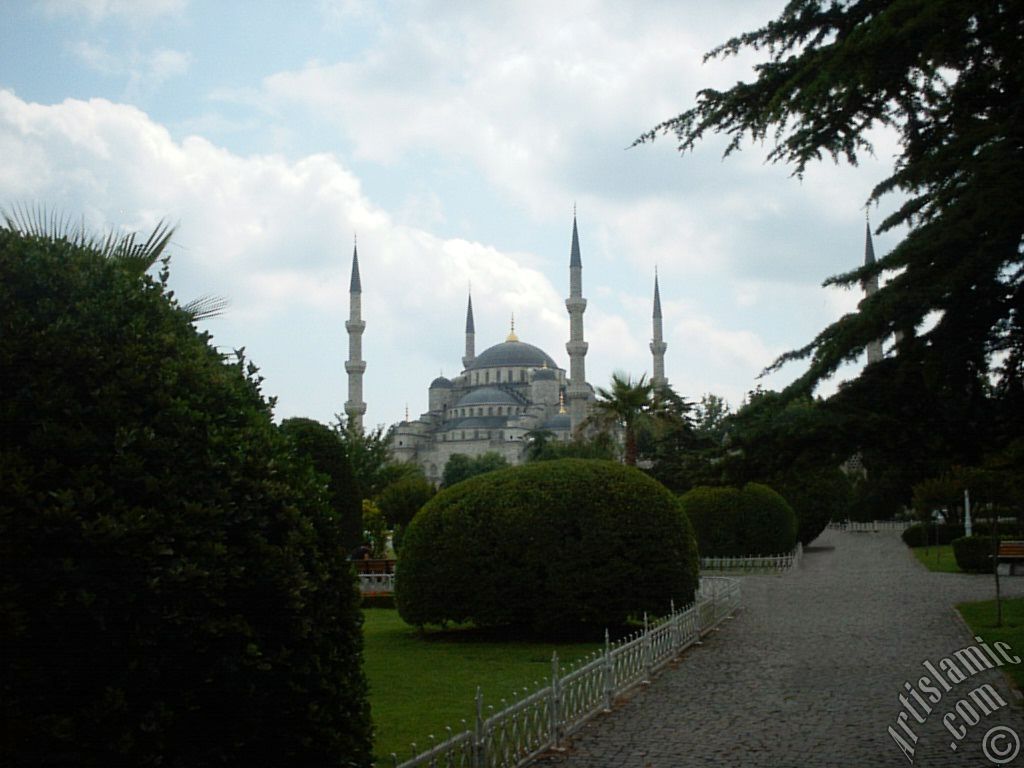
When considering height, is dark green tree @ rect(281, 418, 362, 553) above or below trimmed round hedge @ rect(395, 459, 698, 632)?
above

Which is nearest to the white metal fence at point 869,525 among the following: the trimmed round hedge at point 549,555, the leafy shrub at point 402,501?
the leafy shrub at point 402,501

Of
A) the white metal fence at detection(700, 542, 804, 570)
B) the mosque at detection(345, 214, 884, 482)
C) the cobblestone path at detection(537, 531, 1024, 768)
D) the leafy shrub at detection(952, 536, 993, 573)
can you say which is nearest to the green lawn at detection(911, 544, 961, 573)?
the leafy shrub at detection(952, 536, 993, 573)

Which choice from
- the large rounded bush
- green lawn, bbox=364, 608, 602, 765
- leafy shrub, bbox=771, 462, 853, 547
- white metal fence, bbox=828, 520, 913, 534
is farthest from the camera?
white metal fence, bbox=828, 520, 913, 534

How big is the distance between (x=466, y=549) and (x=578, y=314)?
174ft

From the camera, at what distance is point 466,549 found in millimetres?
13500

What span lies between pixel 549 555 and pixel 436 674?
2.68 meters

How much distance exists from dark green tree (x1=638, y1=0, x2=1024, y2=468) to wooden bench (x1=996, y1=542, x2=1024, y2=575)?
18455 mm

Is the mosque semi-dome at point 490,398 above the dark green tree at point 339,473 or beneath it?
above

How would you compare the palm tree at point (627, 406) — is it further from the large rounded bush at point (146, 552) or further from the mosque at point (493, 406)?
the mosque at point (493, 406)

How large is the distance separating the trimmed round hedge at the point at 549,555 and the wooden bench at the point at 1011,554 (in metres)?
13.2

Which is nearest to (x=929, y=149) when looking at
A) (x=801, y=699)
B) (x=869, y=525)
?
(x=801, y=699)

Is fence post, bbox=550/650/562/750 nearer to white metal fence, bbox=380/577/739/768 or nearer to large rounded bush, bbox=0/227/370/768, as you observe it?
white metal fence, bbox=380/577/739/768

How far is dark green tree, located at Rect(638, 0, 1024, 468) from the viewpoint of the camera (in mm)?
5957

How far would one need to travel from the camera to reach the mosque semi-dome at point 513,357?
342 ft
